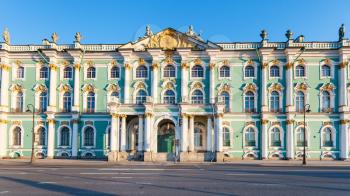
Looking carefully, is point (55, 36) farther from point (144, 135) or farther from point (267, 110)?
point (267, 110)

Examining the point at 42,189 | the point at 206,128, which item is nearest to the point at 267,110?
the point at 206,128

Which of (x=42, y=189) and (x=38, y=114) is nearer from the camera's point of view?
(x=42, y=189)

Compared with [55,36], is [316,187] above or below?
below

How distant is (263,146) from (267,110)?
13.4ft

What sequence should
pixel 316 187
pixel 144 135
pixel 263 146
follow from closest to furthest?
pixel 316 187
pixel 144 135
pixel 263 146

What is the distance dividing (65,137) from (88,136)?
2.76 metres

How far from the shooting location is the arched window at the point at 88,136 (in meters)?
44.5

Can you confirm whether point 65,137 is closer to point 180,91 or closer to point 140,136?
point 140,136

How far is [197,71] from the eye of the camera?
1766 inches

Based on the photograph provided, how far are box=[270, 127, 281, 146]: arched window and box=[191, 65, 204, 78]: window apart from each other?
34.3 ft

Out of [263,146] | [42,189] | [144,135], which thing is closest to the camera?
[42,189]

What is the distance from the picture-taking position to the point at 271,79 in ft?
145

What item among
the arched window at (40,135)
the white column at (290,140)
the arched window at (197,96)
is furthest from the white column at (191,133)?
the arched window at (40,135)

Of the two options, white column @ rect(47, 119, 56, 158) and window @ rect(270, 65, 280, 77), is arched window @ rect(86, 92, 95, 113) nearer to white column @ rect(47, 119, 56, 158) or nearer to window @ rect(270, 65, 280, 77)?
white column @ rect(47, 119, 56, 158)
